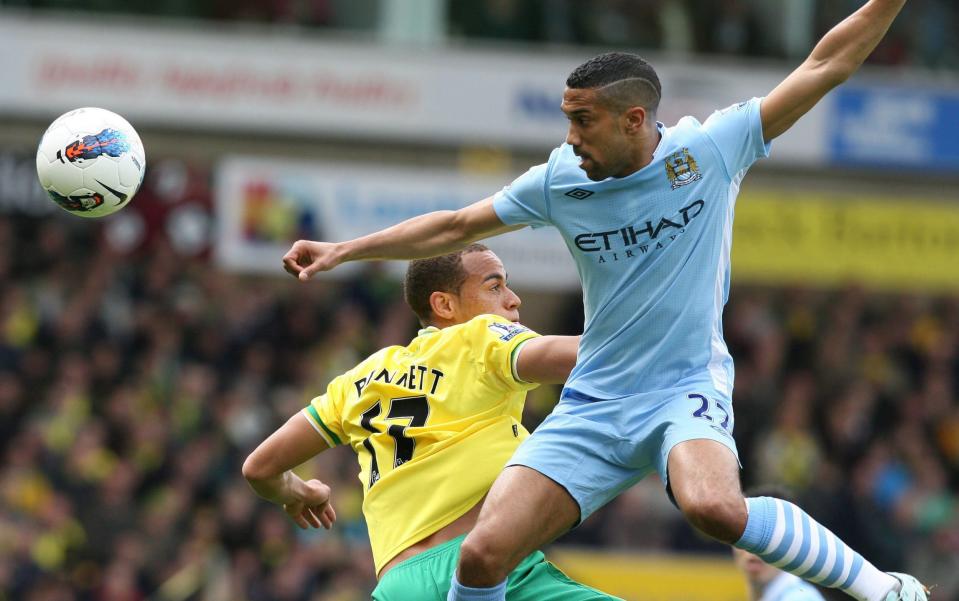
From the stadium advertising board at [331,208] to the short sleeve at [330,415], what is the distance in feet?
29.3

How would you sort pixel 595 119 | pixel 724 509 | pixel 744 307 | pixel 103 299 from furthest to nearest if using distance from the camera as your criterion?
pixel 744 307, pixel 103 299, pixel 595 119, pixel 724 509

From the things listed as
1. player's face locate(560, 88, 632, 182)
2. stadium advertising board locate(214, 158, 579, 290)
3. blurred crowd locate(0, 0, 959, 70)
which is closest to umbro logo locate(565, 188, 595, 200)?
player's face locate(560, 88, 632, 182)

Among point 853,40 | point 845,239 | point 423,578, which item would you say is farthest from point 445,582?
point 845,239

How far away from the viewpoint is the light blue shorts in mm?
5543

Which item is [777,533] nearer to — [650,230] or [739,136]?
[650,230]

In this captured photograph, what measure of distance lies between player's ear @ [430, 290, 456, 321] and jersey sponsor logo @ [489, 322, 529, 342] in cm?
42

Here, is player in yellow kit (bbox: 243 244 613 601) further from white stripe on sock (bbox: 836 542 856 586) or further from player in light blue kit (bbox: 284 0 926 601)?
white stripe on sock (bbox: 836 542 856 586)

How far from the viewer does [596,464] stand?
565cm

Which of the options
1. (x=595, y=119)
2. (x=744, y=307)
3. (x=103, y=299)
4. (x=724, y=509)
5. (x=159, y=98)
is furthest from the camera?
(x=744, y=307)

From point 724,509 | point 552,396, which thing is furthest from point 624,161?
point 552,396

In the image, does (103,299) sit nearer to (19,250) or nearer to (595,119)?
(19,250)

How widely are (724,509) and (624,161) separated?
1.33 metres

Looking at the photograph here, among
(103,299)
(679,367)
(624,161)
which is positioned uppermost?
(624,161)

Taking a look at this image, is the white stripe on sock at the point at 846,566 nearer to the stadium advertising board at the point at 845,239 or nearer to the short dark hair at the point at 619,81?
the short dark hair at the point at 619,81
